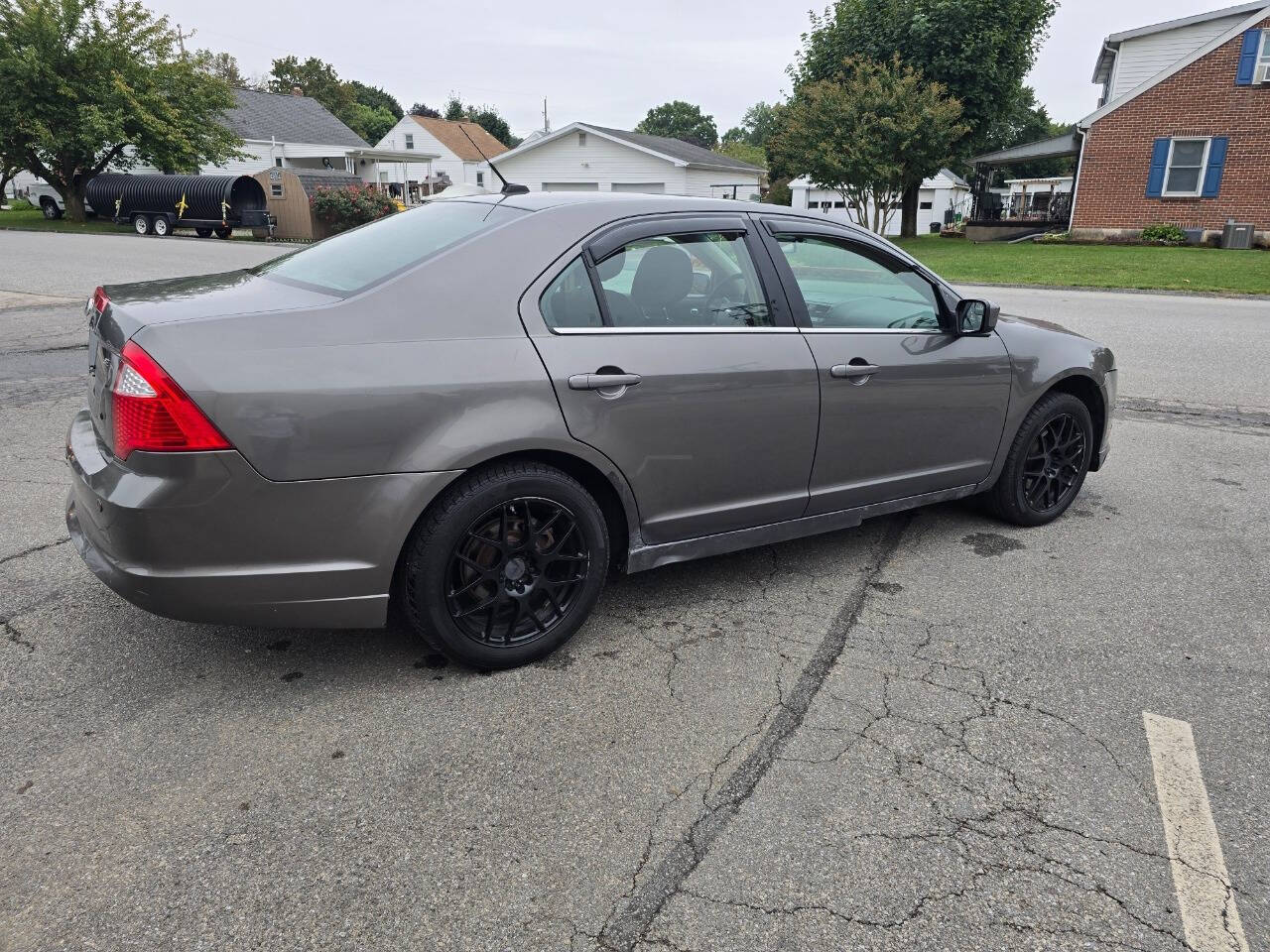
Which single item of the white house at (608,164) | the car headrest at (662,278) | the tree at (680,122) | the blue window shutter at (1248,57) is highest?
the tree at (680,122)

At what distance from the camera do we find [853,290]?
3998mm

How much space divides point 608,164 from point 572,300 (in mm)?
35843

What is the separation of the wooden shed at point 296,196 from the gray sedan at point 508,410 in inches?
1112

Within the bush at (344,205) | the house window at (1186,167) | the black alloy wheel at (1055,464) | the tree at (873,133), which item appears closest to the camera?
the black alloy wheel at (1055,464)

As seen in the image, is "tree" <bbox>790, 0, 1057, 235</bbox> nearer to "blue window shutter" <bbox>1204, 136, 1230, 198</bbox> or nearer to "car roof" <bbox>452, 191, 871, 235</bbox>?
"blue window shutter" <bbox>1204, 136, 1230, 198</bbox>

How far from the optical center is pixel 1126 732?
2.84 metres

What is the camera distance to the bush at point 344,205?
29.1 metres

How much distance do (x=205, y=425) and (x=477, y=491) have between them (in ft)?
2.64

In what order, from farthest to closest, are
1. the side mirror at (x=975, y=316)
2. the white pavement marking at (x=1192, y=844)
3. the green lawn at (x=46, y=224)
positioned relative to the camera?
the green lawn at (x=46, y=224) → the side mirror at (x=975, y=316) → the white pavement marking at (x=1192, y=844)

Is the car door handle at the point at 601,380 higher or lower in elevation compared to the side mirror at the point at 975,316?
lower

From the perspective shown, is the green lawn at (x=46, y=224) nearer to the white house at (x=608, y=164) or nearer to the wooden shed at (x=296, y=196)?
the wooden shed at (x=296, y=196)

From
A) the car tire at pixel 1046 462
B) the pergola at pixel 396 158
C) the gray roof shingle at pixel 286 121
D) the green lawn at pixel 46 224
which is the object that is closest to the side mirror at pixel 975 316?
the car tire at pixel 1046 462

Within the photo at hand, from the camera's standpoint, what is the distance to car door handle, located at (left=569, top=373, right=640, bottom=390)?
9.93 feet

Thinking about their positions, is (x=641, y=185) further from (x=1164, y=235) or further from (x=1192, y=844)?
(x=1192, y=844)
